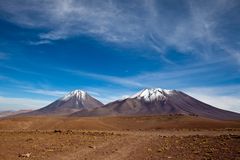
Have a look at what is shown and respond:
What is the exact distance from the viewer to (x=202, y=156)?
17.4 metres

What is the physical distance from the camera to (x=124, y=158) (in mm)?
17375

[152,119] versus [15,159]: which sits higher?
[152,119]

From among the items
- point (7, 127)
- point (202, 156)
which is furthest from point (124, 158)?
point (7, 127)

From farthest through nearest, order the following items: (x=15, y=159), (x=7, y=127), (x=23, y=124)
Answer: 1. (x=23, y=124)
2. (x=7, y=127)
3. (x=15, y=159)

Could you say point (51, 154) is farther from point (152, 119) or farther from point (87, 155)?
point (152, 119)

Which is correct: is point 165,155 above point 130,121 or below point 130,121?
Result: below

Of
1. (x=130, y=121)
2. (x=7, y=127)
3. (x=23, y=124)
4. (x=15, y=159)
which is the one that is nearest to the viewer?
(x=15, y=159)

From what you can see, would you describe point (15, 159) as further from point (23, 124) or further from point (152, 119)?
point (152, 119)

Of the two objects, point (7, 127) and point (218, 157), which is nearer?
point (218, 157)

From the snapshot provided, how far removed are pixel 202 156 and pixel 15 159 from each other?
1044 cm

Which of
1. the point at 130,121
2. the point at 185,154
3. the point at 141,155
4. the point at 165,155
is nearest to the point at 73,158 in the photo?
the point at 141,155

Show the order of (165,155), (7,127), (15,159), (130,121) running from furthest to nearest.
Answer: (130,121), (7,127), (165,155), (15,159)

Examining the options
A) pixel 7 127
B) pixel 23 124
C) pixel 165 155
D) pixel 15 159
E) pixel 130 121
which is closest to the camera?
pixel 15 159

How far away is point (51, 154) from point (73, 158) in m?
2.11
